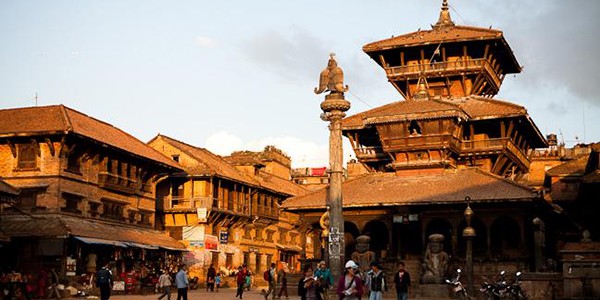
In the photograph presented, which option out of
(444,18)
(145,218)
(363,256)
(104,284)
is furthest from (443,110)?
(104,284)

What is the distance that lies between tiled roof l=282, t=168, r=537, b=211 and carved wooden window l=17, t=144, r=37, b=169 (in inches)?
581

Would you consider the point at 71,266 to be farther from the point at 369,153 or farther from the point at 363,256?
the point at 369,153

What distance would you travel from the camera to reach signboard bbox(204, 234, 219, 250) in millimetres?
62531

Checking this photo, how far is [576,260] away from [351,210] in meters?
22.5

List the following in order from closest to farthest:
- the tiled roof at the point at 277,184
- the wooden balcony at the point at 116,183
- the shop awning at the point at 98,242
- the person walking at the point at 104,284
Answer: the person walking at the point at 104,284
the shop awning at the point at 98,242
the wooden balcony at the point at 116,183
the tiled roof at the point at 277,184

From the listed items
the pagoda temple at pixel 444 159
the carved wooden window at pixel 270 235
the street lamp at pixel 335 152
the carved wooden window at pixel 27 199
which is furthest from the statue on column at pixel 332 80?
the carved wooden window at pixel 270 235

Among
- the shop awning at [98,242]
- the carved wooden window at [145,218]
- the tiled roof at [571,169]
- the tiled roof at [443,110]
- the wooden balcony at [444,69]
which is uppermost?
the wooden balcony at [444,69]

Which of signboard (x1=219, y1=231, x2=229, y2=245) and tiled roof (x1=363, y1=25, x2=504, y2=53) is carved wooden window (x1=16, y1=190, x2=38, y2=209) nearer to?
signboard (x1=219, y1=231, x2=229, y2=245)

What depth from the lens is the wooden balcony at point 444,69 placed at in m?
55.3

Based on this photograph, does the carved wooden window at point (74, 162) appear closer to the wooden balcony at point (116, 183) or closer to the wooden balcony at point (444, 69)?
the wooden balcony at point (116, 183)

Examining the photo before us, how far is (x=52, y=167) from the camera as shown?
46281mm

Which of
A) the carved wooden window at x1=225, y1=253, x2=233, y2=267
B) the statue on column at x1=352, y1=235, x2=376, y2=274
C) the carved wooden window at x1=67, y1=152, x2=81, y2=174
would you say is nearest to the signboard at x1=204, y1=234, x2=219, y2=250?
the carved wooden window at x1=225, y1=253, x2=233, y2=267

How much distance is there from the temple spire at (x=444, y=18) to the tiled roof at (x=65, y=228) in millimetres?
26268

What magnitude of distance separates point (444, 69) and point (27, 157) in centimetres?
2774
